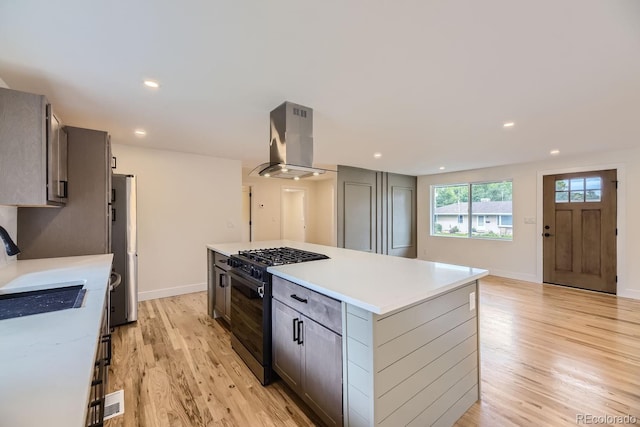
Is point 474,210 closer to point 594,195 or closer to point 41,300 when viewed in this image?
point 594,195

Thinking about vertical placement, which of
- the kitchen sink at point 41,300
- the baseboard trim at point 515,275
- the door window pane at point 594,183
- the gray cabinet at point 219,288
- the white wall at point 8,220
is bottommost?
the baseboard trim at point 515,275

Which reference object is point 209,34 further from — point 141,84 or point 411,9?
point 411,9

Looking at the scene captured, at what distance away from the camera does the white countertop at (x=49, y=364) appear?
568mm

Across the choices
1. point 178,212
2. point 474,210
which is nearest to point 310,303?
point 178,212

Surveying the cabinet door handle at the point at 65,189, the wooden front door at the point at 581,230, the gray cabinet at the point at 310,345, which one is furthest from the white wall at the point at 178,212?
the wooden front door at the point at 581,230

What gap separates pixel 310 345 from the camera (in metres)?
1.67

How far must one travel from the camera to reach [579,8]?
1.35m

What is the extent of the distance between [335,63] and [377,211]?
16.4ft

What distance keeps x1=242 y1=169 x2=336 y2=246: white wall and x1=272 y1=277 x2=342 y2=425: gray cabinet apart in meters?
4.56

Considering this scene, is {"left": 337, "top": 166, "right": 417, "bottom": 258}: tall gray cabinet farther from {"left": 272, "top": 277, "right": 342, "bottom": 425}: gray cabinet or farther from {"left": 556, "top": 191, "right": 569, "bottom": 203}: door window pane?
{"left": 272, "top": 277, "right": 342, "bottom": 425}: gray cabinet

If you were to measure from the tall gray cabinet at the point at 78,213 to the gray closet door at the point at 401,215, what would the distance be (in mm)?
5656

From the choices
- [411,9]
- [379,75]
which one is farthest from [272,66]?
[411,9]

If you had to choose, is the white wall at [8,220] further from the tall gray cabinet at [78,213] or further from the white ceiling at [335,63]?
the white ceiling at [335,63]

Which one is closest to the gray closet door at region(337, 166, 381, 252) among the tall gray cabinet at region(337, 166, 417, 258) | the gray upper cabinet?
the tall gray cabinet at region(337, 166, 417, 258)
